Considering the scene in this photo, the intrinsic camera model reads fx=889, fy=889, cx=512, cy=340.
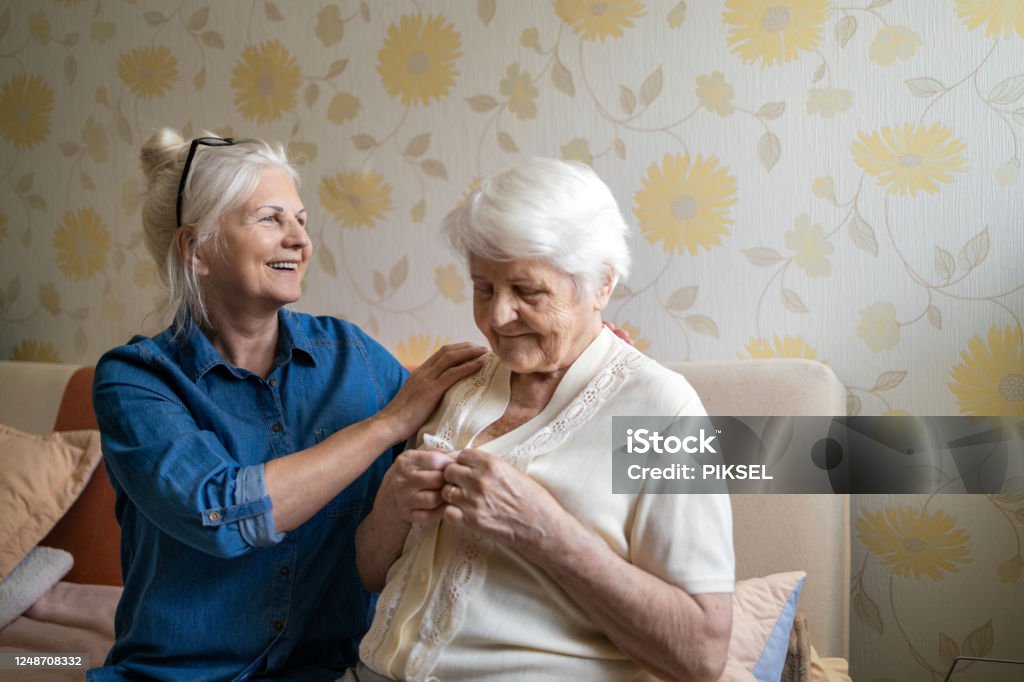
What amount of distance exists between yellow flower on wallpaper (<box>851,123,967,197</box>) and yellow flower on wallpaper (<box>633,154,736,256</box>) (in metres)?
0.28

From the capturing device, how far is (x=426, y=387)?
4.84 ft

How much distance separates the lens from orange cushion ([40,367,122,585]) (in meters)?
2.25

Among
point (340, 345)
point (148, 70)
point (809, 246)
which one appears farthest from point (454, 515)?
point (148, 70)

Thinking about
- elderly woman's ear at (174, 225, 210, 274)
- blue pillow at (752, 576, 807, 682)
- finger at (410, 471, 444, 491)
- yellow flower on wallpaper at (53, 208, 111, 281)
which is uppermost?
yellow flower on wallpaper at (53, 208, 111, 281)

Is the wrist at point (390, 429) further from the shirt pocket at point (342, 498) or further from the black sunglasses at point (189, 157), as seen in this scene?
the black sunglasses at point (189, 157)

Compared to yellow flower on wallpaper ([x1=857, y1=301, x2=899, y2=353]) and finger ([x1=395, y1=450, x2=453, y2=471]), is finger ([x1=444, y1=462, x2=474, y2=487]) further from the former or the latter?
yellow flower on wallpaper ([x1=857, y1=301, x2=899, y2=353])

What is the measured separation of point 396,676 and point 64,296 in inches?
79.8

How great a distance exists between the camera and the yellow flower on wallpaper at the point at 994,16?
5.76 ft

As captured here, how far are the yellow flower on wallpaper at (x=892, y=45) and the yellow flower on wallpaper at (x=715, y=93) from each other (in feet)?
0.97

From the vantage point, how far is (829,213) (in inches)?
74.4

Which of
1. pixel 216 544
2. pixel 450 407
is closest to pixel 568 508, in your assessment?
pixel 450 407

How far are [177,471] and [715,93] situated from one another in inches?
53.4

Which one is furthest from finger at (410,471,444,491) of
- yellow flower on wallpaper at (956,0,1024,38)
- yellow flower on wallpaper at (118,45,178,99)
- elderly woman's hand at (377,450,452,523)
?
yellow flower on wallpaper at (118,45,178,99)

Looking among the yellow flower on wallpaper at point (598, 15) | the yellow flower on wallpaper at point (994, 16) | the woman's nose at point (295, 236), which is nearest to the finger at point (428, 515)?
the woman's nose at point (295, 236)
